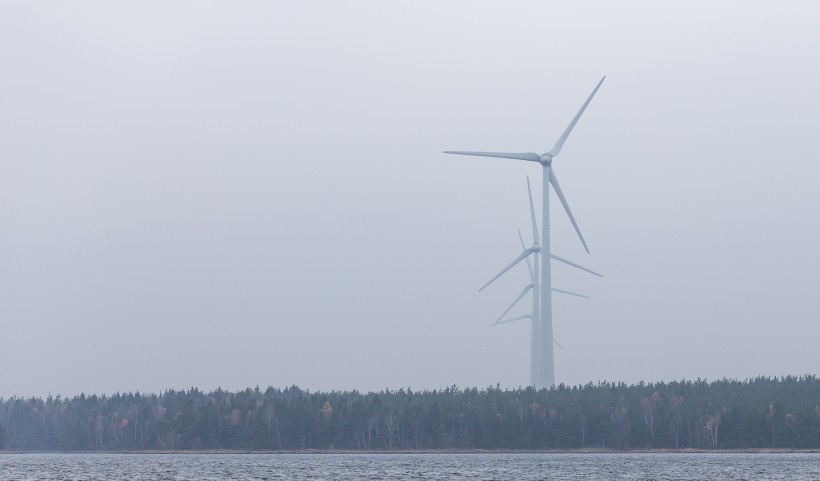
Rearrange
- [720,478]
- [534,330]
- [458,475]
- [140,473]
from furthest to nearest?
[534,330] → [140,473] → [458,475] → [720,478]

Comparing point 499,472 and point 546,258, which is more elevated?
point 546,258

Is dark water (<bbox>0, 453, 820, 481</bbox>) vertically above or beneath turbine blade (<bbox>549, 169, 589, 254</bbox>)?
beneath

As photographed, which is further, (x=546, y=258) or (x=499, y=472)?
(x=546, y=258)

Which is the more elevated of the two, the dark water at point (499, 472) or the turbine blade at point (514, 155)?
the turbine blade at point (514, 155)

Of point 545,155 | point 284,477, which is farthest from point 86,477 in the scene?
point 545,155

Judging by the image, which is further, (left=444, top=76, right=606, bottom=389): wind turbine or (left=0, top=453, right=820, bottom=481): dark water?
(left=444, top=76, right=606, bottom=389): wind turbine

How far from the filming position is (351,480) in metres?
123

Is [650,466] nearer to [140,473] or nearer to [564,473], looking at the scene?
[564,473]

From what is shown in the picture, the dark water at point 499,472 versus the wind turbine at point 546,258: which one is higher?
the wind turbine at point 546,258

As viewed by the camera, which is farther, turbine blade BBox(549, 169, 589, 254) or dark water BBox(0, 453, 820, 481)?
turbine blade BBox(549, 169, 589, 254)

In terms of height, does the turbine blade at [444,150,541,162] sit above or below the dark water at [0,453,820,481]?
above

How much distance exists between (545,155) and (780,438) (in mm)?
57974

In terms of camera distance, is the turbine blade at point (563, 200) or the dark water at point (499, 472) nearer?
the dark water at point (499, 472)

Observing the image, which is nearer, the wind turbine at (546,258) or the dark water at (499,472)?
the dark water at (499,472)
